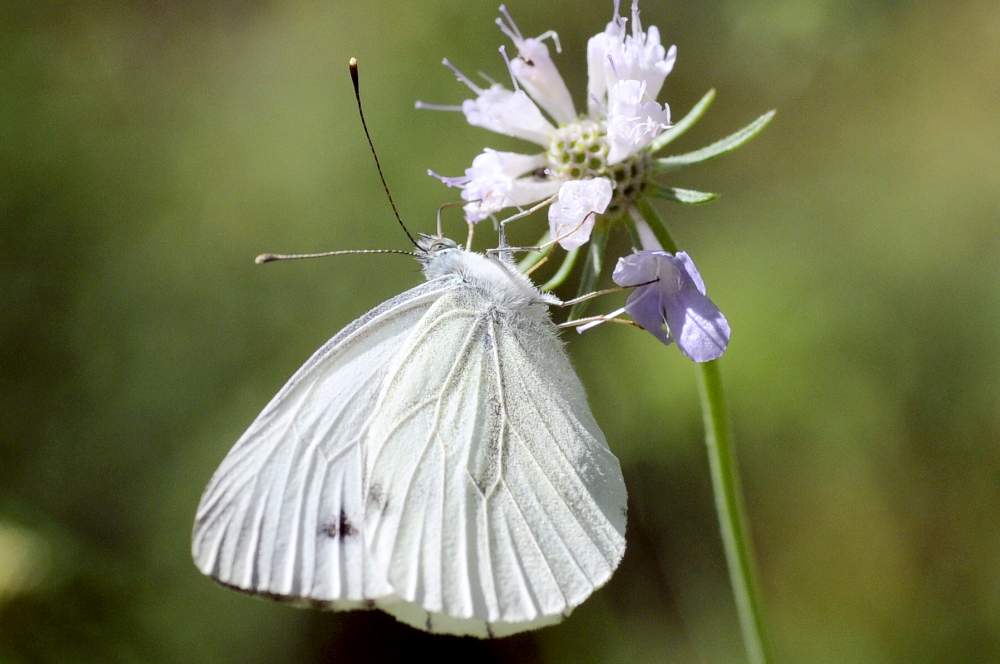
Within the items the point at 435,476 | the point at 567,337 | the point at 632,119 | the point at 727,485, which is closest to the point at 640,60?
the point at 632,119

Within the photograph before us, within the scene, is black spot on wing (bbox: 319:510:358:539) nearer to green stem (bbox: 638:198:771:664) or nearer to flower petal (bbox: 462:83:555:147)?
green stem (bbox: 638:198:771:664)

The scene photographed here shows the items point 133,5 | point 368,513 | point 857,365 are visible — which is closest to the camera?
point 368,513

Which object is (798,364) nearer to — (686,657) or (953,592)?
(953,592)

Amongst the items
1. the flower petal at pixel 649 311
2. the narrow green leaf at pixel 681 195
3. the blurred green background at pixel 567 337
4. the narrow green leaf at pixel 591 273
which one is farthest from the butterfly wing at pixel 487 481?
the blurred green background at pixel 567 337

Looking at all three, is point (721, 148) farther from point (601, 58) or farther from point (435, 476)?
point (435, 476)

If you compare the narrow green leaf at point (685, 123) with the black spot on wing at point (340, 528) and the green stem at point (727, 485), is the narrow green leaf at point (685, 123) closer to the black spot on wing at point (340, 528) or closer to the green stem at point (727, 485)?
the green stem at point (727, 485)

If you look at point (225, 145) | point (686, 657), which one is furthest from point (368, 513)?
point (225, 145)
